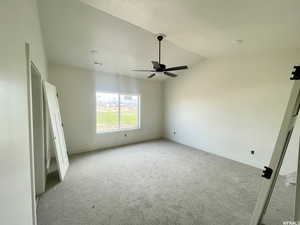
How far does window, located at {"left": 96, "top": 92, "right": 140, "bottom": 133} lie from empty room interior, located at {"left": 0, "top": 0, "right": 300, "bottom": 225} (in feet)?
0.12

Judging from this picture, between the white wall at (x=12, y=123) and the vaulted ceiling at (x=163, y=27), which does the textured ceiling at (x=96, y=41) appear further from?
the white wall at (x=12, y=123)

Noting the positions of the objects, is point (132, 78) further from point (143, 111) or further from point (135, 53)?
point (135, 53)

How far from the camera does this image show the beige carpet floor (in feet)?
6.66

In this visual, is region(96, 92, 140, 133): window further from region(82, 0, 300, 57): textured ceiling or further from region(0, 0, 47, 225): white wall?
region(0, 0, 47, 225): white wall

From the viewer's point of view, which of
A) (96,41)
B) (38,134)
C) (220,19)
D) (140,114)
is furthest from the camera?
(140,114)

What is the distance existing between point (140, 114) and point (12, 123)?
5034 mm

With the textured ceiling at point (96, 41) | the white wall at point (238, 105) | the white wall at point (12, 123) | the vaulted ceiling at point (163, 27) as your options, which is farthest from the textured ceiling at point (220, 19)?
the white wall at point (12, 123)

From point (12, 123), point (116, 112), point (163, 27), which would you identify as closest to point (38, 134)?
point (12, 123)

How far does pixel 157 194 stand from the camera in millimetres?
2553

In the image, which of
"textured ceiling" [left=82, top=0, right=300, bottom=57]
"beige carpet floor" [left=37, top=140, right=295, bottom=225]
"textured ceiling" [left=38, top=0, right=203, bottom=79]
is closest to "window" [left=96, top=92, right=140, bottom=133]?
"textured ceiling" [left=38, top=0, right=203, bottom=79]

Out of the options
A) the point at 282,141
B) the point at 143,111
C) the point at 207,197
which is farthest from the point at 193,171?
the point at 143,111

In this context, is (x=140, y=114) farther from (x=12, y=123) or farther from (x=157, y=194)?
(x=12, y=123)

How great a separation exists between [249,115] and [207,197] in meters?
2.46

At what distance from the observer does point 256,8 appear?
192 centimetres
